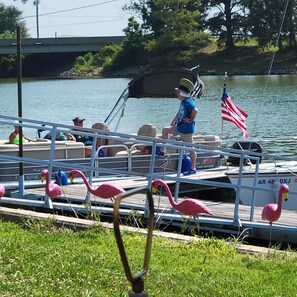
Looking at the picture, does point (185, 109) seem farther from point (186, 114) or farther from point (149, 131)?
point (149, 131)

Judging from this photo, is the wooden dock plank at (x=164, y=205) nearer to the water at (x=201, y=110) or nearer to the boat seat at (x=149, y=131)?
the boat seat at (x=149, y=131)

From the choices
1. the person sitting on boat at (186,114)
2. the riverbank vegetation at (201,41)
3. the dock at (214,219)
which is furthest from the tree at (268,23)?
the dock at (214,219)

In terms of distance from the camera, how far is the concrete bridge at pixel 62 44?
8400cm

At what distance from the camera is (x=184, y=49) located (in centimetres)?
8431

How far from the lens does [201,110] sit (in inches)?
1487

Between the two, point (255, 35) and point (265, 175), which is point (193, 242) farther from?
point (255, 35)

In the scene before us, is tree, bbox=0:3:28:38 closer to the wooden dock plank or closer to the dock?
the wooden dock plank

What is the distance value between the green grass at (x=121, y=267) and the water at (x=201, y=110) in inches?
566

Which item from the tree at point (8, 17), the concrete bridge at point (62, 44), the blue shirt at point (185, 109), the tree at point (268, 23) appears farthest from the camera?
the tree at point (8, 17)

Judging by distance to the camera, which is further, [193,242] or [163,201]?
[163,201]

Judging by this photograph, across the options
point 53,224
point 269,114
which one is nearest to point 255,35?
point 269,114

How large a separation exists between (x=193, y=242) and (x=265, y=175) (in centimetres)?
555

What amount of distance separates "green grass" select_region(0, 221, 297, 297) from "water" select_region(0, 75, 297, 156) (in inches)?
566

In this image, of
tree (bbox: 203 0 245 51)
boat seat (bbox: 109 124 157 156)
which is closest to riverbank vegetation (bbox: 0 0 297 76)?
tree (bbox: 203 0 245 51)
